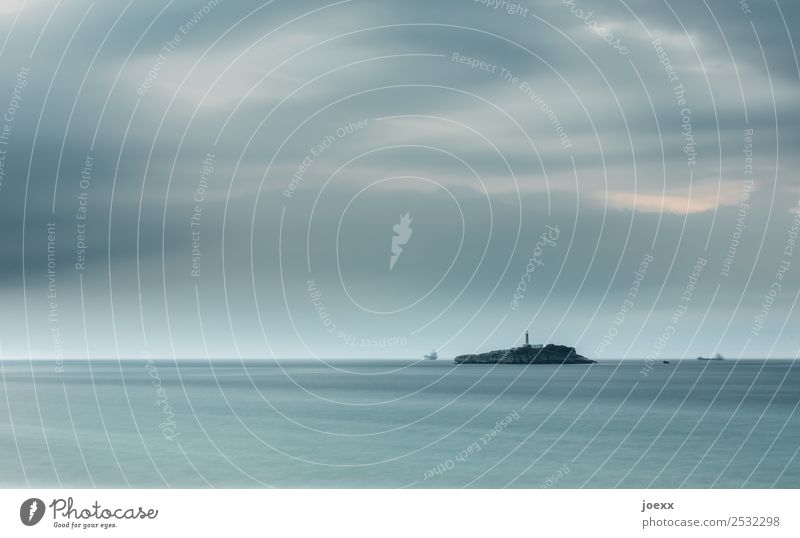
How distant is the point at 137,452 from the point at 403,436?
24.3 m

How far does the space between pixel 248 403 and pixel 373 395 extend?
25.4 meters

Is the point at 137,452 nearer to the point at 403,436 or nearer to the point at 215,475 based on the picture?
the point at 215,475

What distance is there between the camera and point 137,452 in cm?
6550

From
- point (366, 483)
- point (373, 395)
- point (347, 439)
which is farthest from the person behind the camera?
point (373, 395)

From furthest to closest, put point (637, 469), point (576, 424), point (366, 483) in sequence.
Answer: point (576, 424) → point (637, 469) → point (366, 483)

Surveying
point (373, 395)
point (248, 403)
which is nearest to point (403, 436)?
point (248, 403)

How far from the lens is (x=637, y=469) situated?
60156mm
